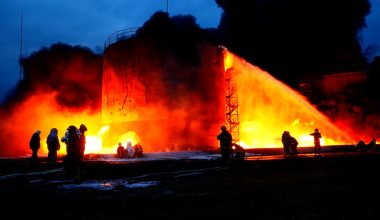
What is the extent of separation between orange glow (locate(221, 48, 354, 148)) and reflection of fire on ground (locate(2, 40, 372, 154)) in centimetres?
10

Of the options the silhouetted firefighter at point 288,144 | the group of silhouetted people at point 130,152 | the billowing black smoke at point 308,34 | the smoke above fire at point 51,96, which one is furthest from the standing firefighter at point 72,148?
the billowing black smoke at point 308,34

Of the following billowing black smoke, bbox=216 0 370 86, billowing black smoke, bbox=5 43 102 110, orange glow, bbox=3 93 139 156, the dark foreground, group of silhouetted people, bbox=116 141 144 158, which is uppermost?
billowing black smoke, bbox=216 0 370 86

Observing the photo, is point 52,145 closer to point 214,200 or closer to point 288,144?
point 288,144

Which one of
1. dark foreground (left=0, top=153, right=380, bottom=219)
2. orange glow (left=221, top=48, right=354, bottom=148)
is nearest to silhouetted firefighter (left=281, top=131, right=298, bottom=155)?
dark foreground (left=0, top=153, right=380, bottom=219)

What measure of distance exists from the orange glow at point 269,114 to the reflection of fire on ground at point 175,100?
96 millimetres

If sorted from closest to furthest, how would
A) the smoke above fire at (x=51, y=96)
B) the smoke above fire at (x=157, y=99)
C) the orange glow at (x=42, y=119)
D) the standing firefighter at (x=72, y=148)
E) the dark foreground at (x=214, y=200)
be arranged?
the dark foreground at (x=214, y=200) → the standing firefighter at (x=72, y=148) → the smoke above fire at (x=157, y=99) → the orange glow at (x=42, y=119) → the smoke above fire at (x=51, y=96)

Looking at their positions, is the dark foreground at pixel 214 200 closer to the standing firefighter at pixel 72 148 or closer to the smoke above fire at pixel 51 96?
the standing firefighter at pixel 72 148

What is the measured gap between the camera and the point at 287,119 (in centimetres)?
3641

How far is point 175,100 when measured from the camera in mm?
27672

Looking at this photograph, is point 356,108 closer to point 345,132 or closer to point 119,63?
point 345,132

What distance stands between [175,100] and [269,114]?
42.0 feet

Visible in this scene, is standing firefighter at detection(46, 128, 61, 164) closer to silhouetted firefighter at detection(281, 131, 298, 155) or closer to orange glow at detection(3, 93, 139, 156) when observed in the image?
silhouetted firefighter at detection(281, 131, 298, 155)

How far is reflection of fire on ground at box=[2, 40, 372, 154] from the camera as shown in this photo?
90.4ft

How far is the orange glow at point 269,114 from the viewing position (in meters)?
33.2
